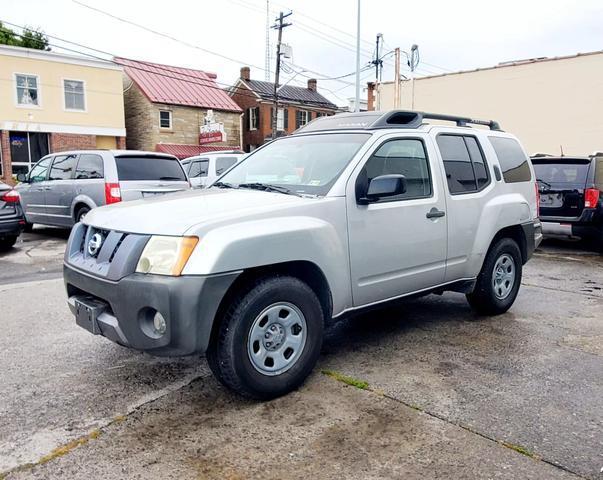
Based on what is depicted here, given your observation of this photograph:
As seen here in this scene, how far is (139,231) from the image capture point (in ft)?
10.3

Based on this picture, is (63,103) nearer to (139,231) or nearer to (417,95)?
(417,95)

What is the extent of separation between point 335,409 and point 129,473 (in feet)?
4.12

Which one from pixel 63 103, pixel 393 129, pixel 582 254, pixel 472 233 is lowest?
pixel 582 254

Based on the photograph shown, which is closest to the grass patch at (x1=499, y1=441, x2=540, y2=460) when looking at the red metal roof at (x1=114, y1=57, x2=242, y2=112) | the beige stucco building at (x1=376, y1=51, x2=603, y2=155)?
the beige stucco building at (x1=376, y1=51, x2=603, y2=155)

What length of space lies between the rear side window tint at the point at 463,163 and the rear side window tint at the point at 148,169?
20.3ft

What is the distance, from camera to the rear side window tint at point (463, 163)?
184 inches

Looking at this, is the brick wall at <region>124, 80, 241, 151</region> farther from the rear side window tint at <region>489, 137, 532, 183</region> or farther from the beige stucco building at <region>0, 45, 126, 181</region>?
the rear side window tint at <region>489, 137, 532, 183</region>

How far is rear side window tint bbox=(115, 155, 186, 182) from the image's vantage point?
942 centimetres

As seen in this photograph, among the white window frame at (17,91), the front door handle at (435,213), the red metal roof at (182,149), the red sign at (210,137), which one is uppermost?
the white window frame at (17,91)

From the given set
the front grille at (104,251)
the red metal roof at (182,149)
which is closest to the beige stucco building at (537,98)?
the red metal roof at (182,149)

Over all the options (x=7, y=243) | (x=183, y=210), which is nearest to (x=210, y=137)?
(x=7, y=243)

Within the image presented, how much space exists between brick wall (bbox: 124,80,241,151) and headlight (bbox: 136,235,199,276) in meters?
27.1

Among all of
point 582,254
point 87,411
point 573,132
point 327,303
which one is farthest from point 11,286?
point 573,132

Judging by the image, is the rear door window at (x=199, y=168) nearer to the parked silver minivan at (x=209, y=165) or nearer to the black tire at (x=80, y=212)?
the parked silver minivan at (x=209, y=165)
